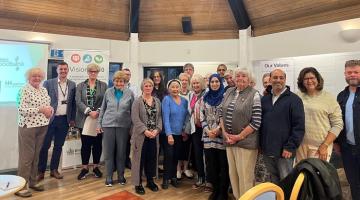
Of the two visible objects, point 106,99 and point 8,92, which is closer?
point 106,99

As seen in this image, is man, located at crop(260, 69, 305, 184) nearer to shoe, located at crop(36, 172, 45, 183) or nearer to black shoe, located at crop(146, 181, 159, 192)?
black shoe, located at crop(146, 181, 159, 192)

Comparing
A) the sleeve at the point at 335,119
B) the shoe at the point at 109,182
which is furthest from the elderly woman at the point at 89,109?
the sleeve at the point at 335,119

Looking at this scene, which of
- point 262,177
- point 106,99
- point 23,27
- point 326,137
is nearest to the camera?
point 326,137

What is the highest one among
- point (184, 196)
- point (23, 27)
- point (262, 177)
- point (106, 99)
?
point (23, 27)

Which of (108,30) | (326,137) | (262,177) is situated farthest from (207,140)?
(108,30)

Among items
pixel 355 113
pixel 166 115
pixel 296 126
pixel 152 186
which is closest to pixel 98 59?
pixel 166 115

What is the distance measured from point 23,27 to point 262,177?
4752 millimetres

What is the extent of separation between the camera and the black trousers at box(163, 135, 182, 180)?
353 cm

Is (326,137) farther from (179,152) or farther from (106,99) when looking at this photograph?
(106,99)

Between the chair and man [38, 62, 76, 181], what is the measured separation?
3.33 metres

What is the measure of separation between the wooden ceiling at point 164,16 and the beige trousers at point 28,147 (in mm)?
2576

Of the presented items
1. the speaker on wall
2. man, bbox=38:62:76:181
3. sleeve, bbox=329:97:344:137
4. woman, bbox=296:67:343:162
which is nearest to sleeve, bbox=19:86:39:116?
man, bbox=38:62:76:181

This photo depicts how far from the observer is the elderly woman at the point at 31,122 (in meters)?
3.17

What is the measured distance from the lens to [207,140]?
122 inches
